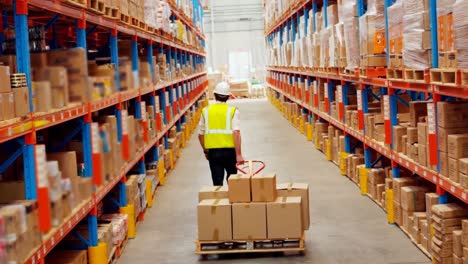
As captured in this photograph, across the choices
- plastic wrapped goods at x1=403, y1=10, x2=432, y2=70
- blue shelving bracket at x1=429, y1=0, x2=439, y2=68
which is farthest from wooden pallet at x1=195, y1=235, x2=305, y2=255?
blue shelving bracket at x1=429, y1=0, x2=439, y2=68

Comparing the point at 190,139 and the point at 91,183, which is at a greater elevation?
the point at 91,183

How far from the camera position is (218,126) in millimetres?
7828

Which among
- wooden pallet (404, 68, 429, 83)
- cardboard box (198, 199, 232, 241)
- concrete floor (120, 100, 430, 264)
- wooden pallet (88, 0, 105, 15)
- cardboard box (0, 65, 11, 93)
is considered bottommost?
concrete floor (120, 100, 430, 264)

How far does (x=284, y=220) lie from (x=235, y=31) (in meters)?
32.4

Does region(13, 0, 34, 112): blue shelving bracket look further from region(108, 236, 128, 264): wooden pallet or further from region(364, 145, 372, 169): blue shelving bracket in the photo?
region(364, 145, 372, 169): blue shelving bracket

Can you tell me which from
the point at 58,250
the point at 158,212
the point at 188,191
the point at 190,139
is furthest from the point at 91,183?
the point at 190,139

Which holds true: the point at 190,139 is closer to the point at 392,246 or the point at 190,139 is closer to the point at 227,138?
the point at 227,138

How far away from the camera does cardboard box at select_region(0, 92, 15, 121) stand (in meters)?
3.35

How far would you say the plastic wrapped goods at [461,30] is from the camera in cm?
481

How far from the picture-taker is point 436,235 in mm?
5930

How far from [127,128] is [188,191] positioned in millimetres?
9542

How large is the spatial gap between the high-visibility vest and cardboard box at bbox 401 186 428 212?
2.15 meters

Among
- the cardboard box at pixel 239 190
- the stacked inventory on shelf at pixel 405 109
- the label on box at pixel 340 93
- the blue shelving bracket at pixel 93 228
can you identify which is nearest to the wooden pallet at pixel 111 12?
the blue shelving bracket at pixel 93 228

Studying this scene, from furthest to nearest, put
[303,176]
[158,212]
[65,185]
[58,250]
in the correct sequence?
[303,176] → [158,212] → [58,250] → [65,185]
